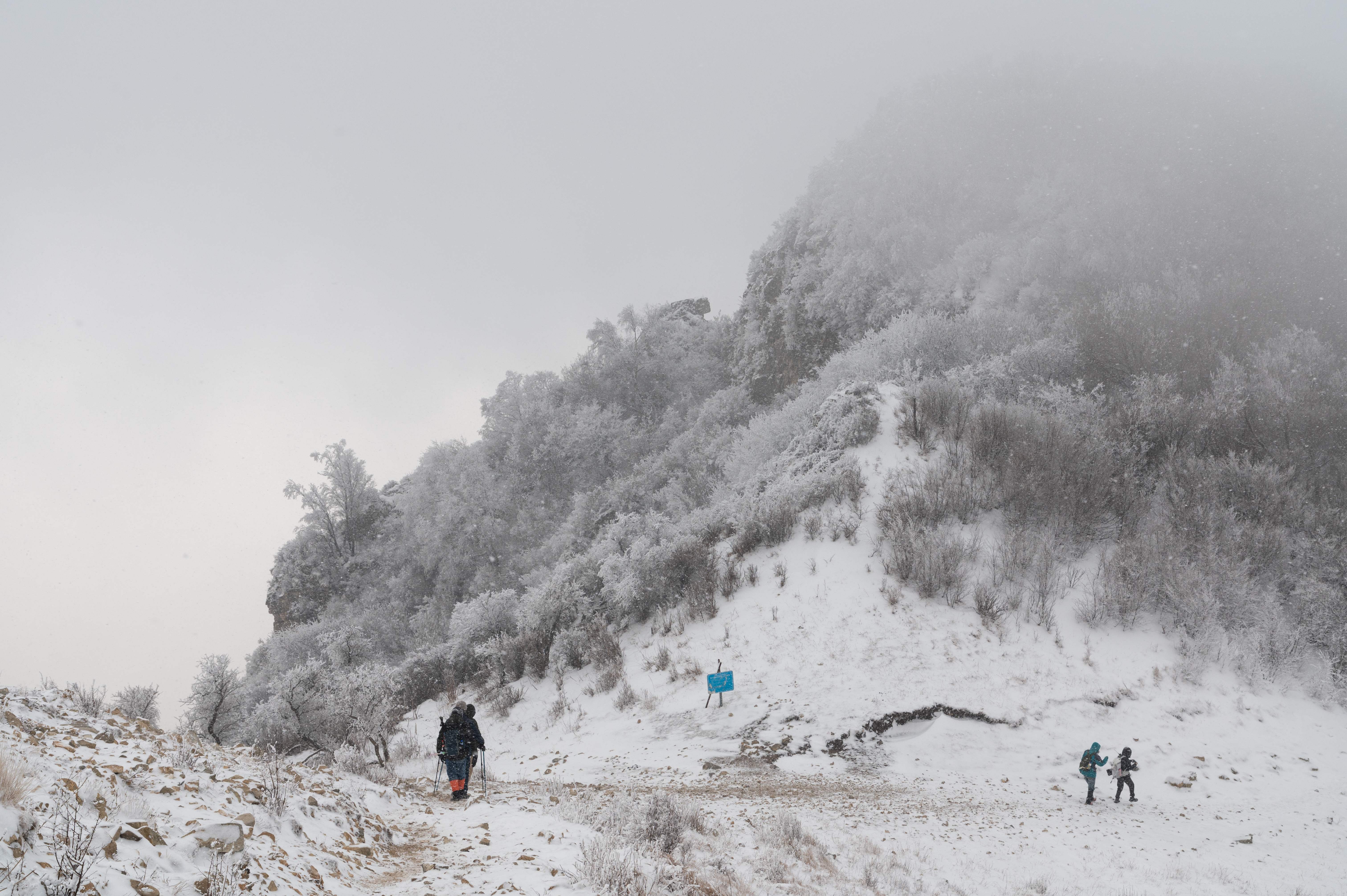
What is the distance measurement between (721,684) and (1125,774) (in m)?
6.37

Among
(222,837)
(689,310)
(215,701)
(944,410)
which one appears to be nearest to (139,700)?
(215,701)

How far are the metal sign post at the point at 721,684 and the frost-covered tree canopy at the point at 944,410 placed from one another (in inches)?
119

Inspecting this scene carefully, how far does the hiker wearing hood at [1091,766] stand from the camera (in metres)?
8.77

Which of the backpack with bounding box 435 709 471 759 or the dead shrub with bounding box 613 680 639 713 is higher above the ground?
the backpack with bounding box 435 709 471 759

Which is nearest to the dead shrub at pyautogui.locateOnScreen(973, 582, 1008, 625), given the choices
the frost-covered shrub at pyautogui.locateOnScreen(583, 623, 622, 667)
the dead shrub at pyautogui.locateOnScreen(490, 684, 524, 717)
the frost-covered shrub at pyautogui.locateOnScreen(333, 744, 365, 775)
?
the frost-covered shrub at pyautogui.locateOnScreen(583, 623, 622, 667)

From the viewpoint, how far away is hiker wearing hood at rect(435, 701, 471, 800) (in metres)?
7.99

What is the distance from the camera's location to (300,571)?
113 ft

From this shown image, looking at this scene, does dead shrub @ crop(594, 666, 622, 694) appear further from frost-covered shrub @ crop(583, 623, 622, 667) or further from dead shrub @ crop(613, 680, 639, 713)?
dead shrub @ crop(613, 680, 639, 713)

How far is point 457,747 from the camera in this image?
26.4ft

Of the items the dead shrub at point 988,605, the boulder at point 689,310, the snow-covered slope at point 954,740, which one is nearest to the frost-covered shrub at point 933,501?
the snow-covered slope at point 954,740

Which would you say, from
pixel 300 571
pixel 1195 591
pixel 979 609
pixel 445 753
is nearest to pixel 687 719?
pixel 445 753

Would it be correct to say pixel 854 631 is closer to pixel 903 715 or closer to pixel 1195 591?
pixel 903 715

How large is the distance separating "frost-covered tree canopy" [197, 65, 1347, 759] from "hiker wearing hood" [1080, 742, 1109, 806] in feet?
15.2

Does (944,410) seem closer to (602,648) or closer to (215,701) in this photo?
(602,648)
